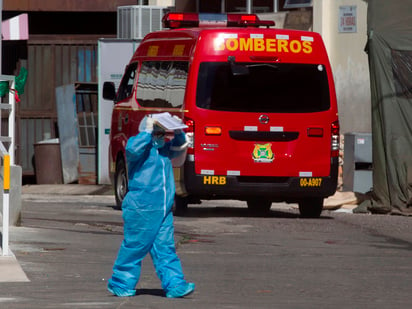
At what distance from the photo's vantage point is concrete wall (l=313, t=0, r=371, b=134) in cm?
2511

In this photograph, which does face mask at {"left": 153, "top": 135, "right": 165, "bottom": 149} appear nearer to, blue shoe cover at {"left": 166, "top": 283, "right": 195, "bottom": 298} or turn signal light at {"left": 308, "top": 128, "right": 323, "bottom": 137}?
blue shoe cover at {"left": 166, "top": 283, "right": 195, "bottom": 298}

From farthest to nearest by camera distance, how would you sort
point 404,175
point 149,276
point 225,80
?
point 404,175
point 225,80
point 149,276

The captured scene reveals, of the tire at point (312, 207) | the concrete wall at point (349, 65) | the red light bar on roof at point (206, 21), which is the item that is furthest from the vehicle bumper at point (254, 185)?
the concrete wall at point (349, 65)

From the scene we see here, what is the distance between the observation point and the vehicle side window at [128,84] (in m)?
18.4

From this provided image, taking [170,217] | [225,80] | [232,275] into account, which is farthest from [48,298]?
[225,80]

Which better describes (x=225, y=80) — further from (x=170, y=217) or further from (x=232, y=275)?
(x=170, y=217)

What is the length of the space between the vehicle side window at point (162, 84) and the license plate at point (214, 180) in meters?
1.00

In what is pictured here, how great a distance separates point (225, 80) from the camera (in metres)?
16.9

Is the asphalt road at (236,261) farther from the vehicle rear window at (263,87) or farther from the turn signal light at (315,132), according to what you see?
the vehicle rear window at (263,87)

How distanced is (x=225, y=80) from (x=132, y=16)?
10007 millimetres

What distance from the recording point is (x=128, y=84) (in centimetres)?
1858

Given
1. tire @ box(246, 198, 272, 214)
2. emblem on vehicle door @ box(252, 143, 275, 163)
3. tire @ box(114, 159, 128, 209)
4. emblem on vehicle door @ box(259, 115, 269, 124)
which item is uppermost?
emblem on vehicle door @ box(259, 115, 269, 124)

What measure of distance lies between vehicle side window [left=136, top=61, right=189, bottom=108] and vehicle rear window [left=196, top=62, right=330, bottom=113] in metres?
0.34

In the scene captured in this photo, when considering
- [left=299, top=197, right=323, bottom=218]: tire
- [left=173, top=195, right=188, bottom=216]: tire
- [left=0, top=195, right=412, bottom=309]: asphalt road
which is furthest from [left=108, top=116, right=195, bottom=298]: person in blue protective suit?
[left=299, top=197, right=323, bottom=218]: tire
